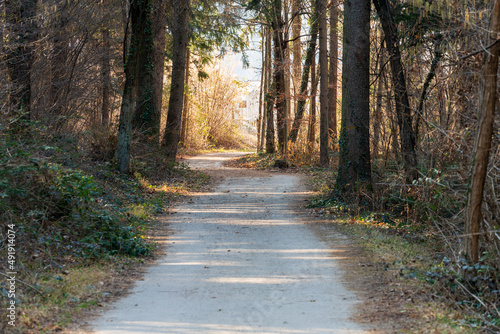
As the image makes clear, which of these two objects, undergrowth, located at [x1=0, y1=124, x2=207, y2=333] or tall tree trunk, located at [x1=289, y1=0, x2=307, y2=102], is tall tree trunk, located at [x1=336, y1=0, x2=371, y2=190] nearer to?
undergrowth, located at [x1=0, y1=124, x2=207, y2=333]

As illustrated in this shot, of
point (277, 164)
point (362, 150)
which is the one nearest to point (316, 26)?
point (277, 164)

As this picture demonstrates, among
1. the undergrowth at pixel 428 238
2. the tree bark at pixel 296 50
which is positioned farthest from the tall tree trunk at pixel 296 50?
the undergrowth at pixel 428 238

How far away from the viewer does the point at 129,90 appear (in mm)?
13719

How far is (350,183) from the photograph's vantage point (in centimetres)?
1214

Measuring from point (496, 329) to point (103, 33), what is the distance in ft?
57.2

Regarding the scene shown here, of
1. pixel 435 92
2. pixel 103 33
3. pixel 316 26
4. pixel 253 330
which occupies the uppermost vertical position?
pixel 316 26

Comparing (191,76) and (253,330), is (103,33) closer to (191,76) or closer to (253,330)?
(253,330)

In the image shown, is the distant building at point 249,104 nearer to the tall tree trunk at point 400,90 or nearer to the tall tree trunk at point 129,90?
the tall tree trunk at point 129,90

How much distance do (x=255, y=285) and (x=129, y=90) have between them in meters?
8.99

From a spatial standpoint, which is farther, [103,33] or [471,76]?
[103,33]

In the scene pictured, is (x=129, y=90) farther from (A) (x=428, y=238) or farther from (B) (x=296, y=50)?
(B) (x=296, y=50)

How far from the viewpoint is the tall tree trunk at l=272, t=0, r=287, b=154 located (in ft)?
74.8

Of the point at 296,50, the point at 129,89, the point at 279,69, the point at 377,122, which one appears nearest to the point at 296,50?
the point at 296,50

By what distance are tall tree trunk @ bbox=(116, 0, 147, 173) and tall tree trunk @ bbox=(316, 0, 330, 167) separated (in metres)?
9.57
